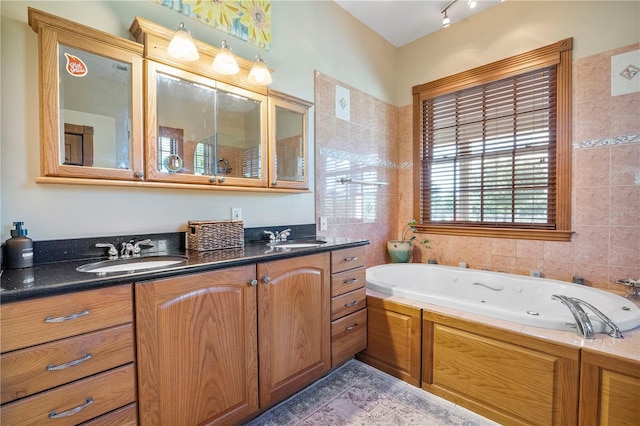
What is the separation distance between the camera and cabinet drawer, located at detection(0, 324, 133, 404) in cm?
83

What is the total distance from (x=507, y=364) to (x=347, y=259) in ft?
3.30

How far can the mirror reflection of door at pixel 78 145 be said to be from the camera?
125 centimetres

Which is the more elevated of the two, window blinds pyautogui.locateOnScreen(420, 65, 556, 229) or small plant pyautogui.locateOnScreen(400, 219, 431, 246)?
window blinds pyautogui.locateOnScreen(420, 65, 556, 229)

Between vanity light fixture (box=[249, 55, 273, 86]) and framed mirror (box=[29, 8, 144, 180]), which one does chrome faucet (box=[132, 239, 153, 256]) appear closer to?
framed mirror (box=[29, 8, 144, 180])

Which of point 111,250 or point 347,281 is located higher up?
point 111,250

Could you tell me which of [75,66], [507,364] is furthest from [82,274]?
[507,364]

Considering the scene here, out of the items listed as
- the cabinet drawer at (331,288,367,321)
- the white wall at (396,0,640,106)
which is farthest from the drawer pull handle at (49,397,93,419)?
the white wall at (396,0,640,106)

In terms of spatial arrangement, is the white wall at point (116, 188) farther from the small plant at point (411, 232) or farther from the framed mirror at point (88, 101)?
the small plant at point (411, 232)

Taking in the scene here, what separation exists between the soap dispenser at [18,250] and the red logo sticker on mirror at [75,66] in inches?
26.5

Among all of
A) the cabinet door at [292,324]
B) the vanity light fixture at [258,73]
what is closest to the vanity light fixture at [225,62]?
the vanity light fixture at [258,73]

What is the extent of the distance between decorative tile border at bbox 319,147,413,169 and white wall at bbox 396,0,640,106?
27.6 inches

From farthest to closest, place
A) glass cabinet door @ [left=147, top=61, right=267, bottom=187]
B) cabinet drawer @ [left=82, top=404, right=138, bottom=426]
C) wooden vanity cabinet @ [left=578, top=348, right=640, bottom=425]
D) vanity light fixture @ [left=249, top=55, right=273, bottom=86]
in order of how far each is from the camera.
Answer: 1. vanity light fixture @ [left=249, top=55, right=273, bottom=86]
2. glass cabinet door @ [left=147, top=61, right=267, bottom=187]
3. wooden vanity cabinet @ [left=578, top=348, right=640, bottom=425]
4. cabinet drawer @ [left=82, top=404, right=138, bottom=426]

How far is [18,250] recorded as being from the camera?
1.12m

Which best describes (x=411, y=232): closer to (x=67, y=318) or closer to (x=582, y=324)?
(x=582, y=324)
